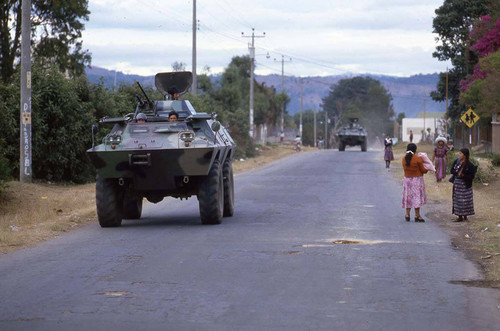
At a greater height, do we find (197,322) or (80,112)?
(80,112)

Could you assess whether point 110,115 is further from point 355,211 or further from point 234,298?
point 234,298

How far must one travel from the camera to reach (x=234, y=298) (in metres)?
8.98

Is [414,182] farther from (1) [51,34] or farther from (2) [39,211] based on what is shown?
(1) [51,34]

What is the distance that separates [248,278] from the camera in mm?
10266

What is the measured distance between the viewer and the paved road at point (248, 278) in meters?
7.99

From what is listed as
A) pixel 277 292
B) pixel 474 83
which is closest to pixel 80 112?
pixel 277 292

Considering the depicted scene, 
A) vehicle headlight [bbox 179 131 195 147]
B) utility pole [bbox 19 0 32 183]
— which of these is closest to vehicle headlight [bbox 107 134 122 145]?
vehicle headlight [bbox 179 131 195 147]

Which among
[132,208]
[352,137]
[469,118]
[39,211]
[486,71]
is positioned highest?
[486,71]

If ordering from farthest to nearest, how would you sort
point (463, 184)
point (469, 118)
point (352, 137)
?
1. point (352, 137)
2. point (469, 118)
3. point (463, 184)

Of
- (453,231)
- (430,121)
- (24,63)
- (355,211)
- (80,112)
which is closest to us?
(453,231)

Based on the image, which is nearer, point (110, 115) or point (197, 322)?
point (197, 322)

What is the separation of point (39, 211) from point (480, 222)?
8904mm

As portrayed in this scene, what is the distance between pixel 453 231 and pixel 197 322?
30.0ft

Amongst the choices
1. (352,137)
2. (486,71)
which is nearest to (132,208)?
(486,71)
